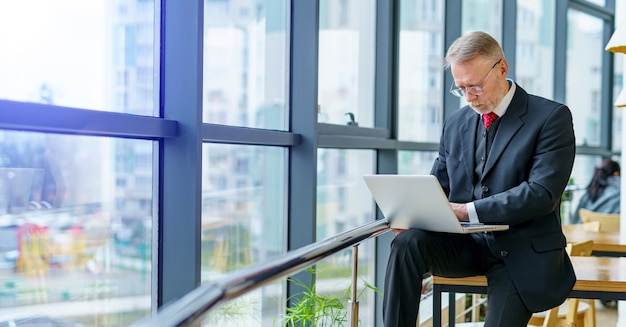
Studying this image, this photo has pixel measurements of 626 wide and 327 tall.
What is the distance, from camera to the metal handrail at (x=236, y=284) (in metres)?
0.99

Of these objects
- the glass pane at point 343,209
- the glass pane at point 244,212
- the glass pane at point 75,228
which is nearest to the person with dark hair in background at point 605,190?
the glass pane at point 343,209

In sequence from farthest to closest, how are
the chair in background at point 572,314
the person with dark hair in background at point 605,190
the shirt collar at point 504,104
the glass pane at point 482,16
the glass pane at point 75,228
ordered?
the person with dark hair in background at point 605,190
the glass pane at point 482,16
the chair in background at point 572,314
the shirt collar at point 504,104
the glass pane at point 75,228

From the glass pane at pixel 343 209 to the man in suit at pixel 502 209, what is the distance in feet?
4.15

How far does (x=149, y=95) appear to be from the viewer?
227cm

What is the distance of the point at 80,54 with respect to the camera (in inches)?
78.3

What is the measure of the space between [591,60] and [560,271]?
6148 mm

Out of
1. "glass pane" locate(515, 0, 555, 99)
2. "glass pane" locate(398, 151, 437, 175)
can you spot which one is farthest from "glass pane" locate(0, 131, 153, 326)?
"glass pane" locate(515, 0, 555, 99)

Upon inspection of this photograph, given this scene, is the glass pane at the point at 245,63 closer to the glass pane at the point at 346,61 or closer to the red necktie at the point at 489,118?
the glass pane at the point at 346,61

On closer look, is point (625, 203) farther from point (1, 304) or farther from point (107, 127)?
point (1, 304)

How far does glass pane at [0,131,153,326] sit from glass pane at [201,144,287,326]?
13.1 inches

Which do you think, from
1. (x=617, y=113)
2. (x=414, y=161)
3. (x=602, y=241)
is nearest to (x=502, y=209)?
(x=602, y=241)

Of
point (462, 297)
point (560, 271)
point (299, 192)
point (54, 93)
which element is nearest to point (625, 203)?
point (462, 297)

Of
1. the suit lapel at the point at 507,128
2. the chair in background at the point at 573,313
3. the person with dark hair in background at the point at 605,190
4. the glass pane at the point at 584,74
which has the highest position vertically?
the glass pane at the point at 584,74

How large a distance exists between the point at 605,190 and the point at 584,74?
1.88 metres
